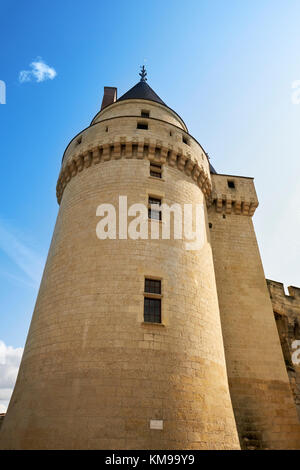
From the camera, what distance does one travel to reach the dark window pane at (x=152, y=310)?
852 cm

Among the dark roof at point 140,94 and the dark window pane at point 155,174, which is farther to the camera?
the dark roof at point 140,94

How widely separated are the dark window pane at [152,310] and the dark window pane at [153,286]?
0.85 ft

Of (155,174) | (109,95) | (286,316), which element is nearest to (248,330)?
(286,316)

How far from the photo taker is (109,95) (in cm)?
1938

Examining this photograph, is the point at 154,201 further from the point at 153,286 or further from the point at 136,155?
the point at 153,286

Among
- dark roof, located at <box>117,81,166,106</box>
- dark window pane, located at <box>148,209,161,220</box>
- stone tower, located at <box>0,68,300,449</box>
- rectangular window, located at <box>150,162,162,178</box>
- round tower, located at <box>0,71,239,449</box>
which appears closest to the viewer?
round tower, located at <box>0,71,239,449</box>

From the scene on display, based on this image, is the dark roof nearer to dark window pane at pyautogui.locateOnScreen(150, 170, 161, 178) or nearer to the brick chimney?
the brick chimney

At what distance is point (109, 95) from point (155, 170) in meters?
10.8

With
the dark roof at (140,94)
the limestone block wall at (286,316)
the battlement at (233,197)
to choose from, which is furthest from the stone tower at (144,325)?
the battlement at (233,197)

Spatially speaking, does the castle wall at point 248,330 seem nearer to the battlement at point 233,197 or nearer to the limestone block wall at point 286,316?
the battlement at point 233,197

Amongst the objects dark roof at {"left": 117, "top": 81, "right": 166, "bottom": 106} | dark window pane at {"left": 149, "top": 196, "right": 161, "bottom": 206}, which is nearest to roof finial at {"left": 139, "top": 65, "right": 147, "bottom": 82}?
dark roof at {"left": 117, "top": 81, "right": 166, "bottom": 106}

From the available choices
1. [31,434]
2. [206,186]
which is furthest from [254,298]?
[31,434]

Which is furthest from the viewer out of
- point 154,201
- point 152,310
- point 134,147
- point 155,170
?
point 134,147

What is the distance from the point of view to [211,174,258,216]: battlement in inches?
615
